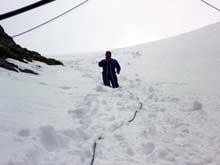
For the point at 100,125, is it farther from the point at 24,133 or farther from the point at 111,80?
the point at 111,80

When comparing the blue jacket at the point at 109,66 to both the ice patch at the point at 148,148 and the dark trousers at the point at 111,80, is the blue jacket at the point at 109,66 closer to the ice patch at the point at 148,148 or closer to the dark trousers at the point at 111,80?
the dark trousers at the point at 111,80

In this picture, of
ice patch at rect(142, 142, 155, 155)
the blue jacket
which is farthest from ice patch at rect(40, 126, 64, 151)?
the blue jacket

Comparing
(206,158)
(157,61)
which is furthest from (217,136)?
(157,61)

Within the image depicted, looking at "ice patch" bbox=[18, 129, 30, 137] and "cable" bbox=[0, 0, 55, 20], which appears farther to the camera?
"ice patch" bbox=[18, 129, 30, 137]

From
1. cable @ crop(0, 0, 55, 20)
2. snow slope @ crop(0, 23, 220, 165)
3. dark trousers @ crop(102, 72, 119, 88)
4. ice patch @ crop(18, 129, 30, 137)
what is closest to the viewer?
cable @ crop(0, 0, 55, 20)

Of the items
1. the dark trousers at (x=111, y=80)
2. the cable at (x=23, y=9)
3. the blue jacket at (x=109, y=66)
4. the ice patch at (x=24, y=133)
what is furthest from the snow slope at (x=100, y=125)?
the cable at (x=23, y=9)

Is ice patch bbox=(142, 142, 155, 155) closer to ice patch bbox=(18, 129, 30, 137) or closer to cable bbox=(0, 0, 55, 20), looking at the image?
ice patch bbox=(18, 129, 30, 137)

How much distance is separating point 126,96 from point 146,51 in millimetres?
20679

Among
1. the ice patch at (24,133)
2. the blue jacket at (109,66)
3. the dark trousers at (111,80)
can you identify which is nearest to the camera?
the ice patch at (24,133)

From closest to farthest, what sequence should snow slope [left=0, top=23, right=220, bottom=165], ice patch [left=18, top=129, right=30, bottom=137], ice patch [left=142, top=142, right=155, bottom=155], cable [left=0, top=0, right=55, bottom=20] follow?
1. cable [left=0, top=0, right=55, bottom=20]
2. snow slope [left=0, top=23, right=220, bottom=165]
3. ice patch [left=18, top=129, right=30, bottom=137]
4. ice patch [left=142, top=142, right=155, bottom=155]

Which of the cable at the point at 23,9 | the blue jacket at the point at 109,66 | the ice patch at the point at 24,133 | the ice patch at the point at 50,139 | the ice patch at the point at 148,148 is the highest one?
the blue jacket at the point at 109,66

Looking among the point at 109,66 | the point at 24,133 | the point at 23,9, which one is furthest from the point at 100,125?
the point at 109,66

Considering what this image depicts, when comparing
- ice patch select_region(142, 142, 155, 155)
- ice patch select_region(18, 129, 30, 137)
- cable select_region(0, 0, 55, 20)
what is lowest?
ice patch select_region(142, 142, 155, 155)

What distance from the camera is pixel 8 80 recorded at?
771 centimetres
